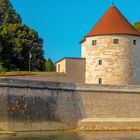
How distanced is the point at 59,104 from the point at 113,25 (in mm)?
11604

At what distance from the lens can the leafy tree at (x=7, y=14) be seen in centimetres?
5947

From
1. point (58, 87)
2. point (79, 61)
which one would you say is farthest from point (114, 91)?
point (79, 61)

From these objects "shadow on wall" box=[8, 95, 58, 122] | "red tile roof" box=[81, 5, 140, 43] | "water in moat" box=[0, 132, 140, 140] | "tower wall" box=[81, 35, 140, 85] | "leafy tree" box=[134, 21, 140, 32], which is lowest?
"water in moat" box=[0, 132, 140, 140]

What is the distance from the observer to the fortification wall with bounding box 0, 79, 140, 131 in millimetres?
33219

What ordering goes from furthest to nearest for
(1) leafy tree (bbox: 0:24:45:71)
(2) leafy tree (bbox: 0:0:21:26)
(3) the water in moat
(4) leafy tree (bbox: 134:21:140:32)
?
(2) leafy tree (bbox: 0:0:21:26), (4) leafy tree (bbox: 134:21:140:32), (1) leafy tree (bbox: 0:24:45:71), (3) the water in moat

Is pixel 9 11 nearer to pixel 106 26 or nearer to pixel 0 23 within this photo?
pixel 0 23

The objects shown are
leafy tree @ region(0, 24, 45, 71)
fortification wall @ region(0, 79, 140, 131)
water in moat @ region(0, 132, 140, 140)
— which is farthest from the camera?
leafy tree @ region(0, 24, 45, 71)

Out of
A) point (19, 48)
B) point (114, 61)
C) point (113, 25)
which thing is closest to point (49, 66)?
point (19, 48)

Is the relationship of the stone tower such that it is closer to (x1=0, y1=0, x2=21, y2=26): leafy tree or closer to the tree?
(x1=0, y1=0, x2=21, y2=26): leafy tree

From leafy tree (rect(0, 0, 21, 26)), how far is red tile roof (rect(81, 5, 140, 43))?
15680mm

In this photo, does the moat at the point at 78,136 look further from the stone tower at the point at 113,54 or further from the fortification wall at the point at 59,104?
the stone tower at the point at 113,54

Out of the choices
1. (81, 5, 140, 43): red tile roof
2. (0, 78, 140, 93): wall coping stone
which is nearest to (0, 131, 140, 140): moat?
(0, 78, 140, 93): wall coping stone

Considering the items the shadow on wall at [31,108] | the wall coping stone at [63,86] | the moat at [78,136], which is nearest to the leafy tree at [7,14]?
the wall coping stone at [63,86]

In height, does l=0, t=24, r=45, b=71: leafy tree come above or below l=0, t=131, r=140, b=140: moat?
above
